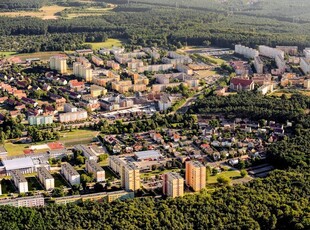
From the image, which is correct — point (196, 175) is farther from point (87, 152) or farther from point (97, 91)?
point (97, 91)

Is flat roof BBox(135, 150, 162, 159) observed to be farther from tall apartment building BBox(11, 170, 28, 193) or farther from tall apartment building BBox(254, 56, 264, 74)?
tall apartment building BBox(254, 56, 264, 74)

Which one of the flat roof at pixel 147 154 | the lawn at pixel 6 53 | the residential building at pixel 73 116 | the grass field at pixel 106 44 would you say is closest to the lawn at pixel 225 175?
the flat roof at pixel 147 154

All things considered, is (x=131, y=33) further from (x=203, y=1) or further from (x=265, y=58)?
(x=203, y=1)

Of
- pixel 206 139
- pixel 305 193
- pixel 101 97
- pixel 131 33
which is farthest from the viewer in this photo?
pixel 131 33

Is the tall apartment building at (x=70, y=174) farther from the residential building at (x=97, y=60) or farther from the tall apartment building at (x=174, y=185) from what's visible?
the residential building at (x=97, y=60)

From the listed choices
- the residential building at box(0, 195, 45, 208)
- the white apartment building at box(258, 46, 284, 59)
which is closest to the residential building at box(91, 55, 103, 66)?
the white apartment building at box(258, 46, 284, 59)

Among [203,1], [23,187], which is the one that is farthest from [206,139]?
[203,1]

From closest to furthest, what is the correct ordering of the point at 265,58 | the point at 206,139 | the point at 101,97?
1. the point at 206,139
2. the point at 101,97
3. the point at 265,58
